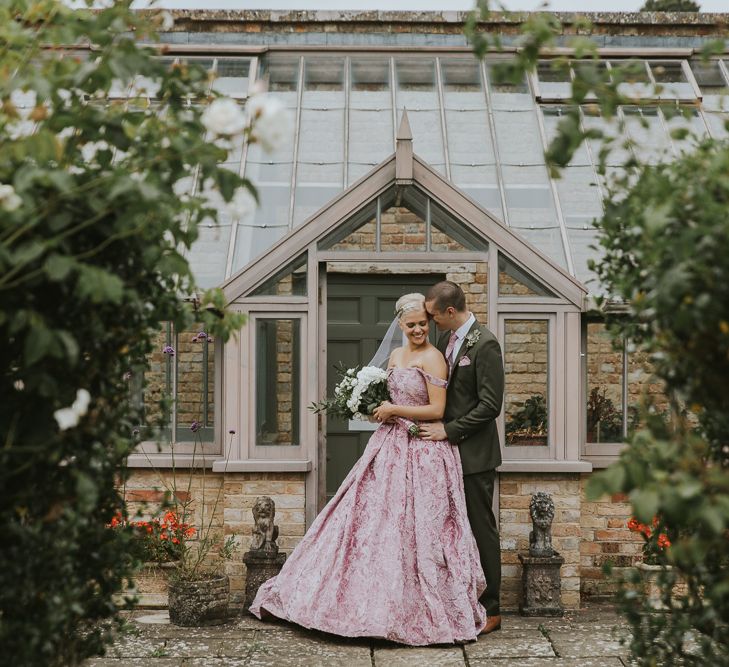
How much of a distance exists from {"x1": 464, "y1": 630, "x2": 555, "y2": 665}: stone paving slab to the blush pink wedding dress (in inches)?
4.1

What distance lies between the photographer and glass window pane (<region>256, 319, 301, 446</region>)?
6.73 meters

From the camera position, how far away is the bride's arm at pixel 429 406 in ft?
19.6

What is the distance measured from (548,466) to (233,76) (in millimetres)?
5130

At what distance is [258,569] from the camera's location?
642cm

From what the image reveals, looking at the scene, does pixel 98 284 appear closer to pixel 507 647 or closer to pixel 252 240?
pixel 507 647

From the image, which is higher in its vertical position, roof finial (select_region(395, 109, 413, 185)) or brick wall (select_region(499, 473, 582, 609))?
roof finial (select_region(395, 109, 413, 185))

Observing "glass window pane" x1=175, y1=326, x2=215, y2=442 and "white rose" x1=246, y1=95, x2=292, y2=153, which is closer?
"white rose" x1=246, y1=95, x2=292, y2=153

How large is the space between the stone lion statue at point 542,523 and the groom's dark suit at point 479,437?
0.54 metres

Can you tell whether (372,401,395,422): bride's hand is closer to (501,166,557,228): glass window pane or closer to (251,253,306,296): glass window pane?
(251,253,306,296): glass window pane

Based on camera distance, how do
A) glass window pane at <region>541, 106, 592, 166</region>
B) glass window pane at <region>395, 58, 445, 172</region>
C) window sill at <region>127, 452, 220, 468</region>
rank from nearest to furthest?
window sill at <region>127, 452, 220, 468</region>
glass window pane at <region>541, 106, 592, 166</region>
glass window pane at <region>395, 58, 445, 172</region>

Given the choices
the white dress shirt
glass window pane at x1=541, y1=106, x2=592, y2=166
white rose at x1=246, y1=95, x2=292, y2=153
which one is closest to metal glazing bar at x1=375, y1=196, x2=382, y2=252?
the white dress shirt

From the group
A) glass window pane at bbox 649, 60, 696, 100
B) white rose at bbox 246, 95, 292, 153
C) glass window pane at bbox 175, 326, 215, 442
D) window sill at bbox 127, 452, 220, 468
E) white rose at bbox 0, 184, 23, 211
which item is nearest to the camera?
white rose at bbox 0, 184, 23, 211

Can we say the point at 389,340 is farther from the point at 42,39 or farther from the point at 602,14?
the point at 602,14

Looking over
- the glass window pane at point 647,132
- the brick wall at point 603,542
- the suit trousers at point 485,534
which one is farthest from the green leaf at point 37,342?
the glass window pane at point 647,132
